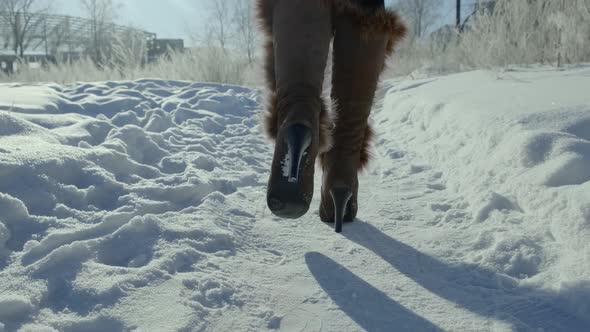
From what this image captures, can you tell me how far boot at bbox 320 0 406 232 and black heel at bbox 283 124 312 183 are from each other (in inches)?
10.7

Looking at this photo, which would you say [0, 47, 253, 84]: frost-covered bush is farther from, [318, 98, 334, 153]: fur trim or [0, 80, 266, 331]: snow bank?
[318, 98, 334, 153]: fur trim

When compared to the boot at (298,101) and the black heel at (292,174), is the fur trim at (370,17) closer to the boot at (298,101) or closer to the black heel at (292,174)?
the boot at (298,101)

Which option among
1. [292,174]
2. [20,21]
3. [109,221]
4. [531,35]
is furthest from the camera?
[20,21]

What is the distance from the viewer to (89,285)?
77cm

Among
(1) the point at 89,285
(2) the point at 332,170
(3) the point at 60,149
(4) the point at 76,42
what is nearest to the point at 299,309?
(1) the point at 89,285

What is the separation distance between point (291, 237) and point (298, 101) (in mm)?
380

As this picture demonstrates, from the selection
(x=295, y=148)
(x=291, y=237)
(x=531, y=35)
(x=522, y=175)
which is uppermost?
(x=531, y=35)

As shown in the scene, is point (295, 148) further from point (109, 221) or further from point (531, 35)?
point (531, 35)

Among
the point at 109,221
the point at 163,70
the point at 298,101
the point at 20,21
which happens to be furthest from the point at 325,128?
the point at 20,21

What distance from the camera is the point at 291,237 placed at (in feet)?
3.71

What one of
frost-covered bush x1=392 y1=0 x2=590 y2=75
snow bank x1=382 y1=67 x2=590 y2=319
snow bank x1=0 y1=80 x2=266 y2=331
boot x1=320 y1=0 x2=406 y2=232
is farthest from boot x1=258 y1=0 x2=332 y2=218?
frost-covered bush x1=392 y1=0 x2=590 y2=75

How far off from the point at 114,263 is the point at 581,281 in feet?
3.01

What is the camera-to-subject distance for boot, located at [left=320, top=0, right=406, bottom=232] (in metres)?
1.14

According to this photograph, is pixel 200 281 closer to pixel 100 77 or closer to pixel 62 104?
pixel 62 104
